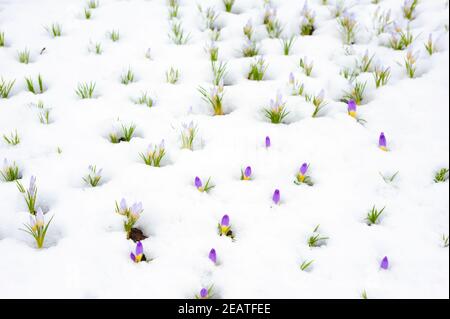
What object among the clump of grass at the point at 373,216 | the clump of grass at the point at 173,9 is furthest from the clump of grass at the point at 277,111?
the clump of grass at the point at 173,9

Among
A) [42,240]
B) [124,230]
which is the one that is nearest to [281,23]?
[124,230]

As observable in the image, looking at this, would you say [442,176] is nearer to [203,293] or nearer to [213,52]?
[203,293]

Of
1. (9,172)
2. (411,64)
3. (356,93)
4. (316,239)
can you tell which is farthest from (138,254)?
(411,64)

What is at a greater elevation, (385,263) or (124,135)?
(124,135)

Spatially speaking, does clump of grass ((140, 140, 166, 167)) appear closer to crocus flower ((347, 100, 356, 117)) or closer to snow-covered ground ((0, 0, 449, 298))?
snow-covered ground ((0, 0, 449, 298))

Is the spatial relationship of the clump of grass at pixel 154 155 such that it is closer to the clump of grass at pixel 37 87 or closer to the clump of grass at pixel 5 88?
the clump of grass at pixel 37 87

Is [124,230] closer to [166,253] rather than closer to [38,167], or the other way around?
[166,253]
